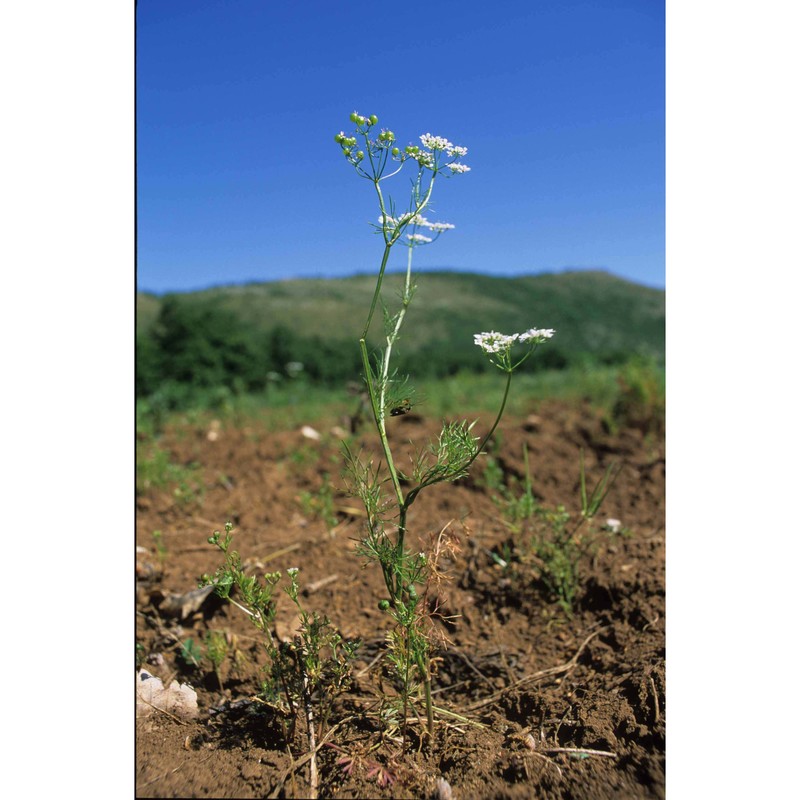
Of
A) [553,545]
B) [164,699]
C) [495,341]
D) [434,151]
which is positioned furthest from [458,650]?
[434,151]

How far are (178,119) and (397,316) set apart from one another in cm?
137

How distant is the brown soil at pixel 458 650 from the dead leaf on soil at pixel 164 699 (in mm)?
29

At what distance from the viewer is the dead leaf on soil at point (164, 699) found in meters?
1.68

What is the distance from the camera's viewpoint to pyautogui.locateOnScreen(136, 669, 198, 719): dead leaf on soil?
5.50ft

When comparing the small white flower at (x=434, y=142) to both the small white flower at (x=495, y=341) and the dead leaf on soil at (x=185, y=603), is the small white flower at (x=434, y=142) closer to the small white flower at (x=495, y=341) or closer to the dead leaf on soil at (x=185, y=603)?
the small white flower at (x=495, y=341)

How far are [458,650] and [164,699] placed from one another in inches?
34.5

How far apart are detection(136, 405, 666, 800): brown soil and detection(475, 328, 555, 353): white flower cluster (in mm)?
453

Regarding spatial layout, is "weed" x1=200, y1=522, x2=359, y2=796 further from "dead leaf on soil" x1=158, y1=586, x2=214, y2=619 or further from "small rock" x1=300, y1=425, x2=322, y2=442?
"small rock" x1=300, y1=425, x2=322, y2=442

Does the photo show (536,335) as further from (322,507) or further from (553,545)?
(322,507)

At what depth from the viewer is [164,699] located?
1.70m
